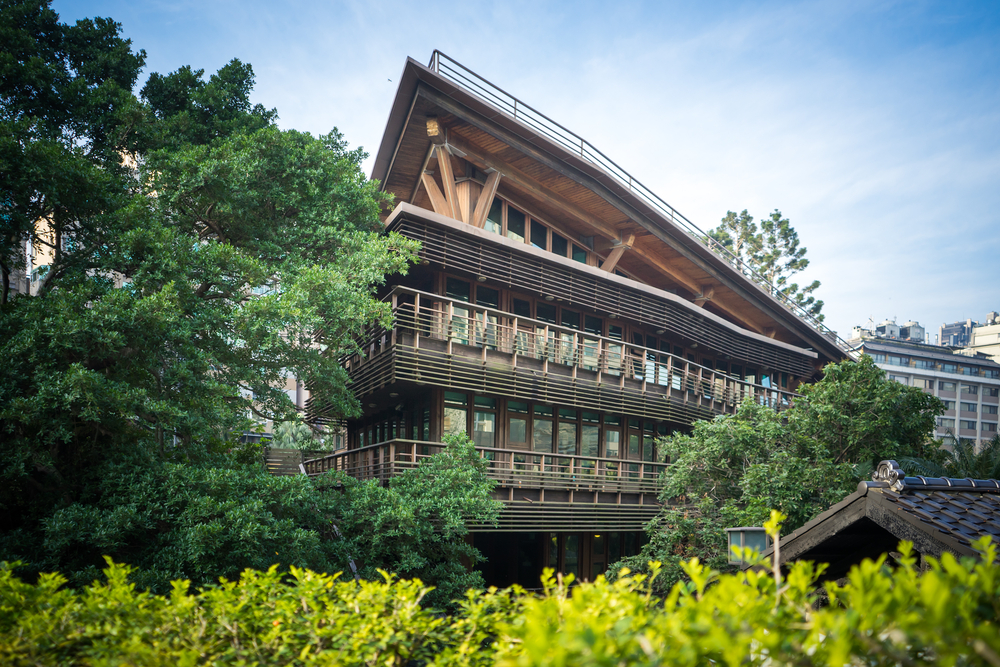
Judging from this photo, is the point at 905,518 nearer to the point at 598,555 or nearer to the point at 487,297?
A: the point at 487,297

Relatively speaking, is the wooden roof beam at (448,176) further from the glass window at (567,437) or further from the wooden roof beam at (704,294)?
the wooden roof beam at (704,294)

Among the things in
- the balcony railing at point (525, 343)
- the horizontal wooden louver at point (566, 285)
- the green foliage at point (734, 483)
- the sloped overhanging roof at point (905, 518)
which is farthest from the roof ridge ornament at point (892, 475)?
the horizontal wooden louver at point (566, 285)

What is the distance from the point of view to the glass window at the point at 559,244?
67.2 ft

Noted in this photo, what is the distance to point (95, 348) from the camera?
9742 mm

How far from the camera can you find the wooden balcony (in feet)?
47.1

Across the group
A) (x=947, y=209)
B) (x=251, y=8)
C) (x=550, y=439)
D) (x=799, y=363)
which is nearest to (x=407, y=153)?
(x=550, y=439)

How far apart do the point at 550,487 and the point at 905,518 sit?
10506 millimetres

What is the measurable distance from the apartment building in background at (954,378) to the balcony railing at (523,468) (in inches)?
2587

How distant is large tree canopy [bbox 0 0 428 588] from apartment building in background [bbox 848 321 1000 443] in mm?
73315

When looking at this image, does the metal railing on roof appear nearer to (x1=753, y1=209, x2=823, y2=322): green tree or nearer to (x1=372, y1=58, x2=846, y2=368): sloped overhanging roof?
(x1=372, y1=58, x2=846, y2=368): sloped overhanging roof

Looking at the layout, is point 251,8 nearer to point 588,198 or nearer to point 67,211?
point 588,198

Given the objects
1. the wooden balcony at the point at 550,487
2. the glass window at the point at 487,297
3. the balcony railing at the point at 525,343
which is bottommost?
the wooden balcony at the point at 550,487

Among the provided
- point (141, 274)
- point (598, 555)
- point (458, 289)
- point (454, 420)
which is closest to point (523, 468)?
point (454, 420)

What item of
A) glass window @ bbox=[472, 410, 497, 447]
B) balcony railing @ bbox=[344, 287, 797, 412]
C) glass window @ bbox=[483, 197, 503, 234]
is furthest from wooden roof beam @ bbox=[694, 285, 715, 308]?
glass window @ bbox=[472, 410, 497, 447]
